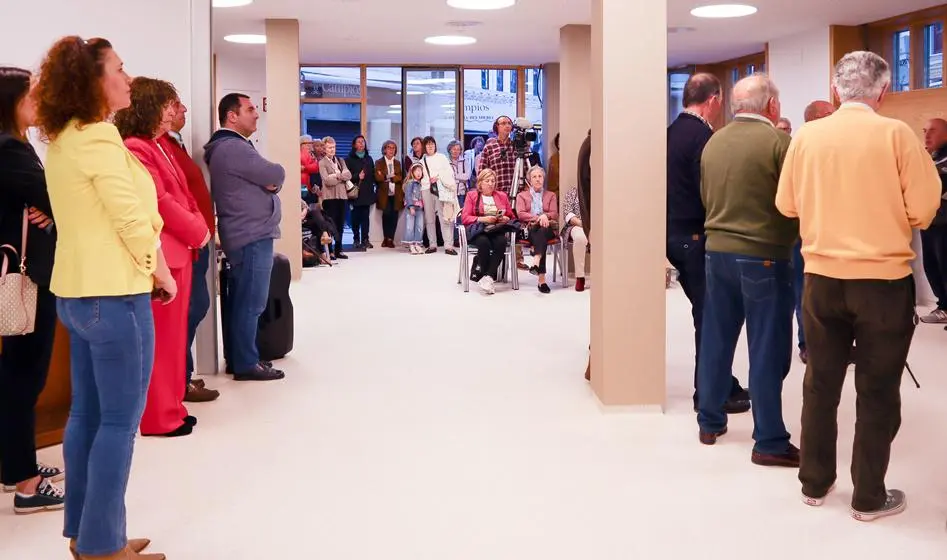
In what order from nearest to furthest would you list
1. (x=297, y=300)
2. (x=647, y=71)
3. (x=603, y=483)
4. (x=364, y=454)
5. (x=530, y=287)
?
(x=603, y=483)
(x=364, y=454)
(x=647, y=71)
(x=297, y=300)
(x=530, y=287)

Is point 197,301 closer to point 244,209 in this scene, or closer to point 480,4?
point 244,209

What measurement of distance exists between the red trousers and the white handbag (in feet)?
3.74

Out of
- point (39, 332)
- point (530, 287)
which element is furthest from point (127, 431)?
point (530, 287)

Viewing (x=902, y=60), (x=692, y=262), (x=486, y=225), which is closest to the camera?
(x=692, y=262)

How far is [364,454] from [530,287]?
21.2ft

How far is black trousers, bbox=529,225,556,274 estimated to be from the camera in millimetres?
10461

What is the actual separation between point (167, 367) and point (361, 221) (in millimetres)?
11341

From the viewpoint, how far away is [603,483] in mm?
4031

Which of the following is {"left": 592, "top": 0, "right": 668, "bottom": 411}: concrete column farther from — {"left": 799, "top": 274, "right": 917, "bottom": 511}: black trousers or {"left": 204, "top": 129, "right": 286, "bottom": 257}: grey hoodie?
{"left": 204, "top": 129, "right": 286, "bottom": 257}: grey hoodie

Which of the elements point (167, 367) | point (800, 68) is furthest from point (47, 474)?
point (800, 68)

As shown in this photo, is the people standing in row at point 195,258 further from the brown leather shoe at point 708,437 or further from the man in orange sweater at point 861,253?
the man in orange sweater at point 861,253

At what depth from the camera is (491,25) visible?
502 inches

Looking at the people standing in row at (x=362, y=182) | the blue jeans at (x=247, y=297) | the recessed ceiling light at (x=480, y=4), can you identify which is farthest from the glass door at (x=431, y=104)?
the blue jeans at (x=247, y=297)

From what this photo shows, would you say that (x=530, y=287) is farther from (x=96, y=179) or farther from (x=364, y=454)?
(x=96, y=179)
